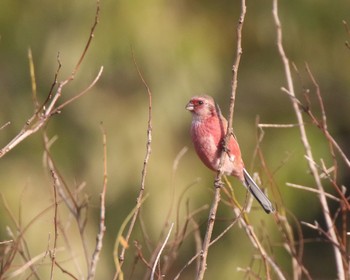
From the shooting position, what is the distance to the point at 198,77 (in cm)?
1062

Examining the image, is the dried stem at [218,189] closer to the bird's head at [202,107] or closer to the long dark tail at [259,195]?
the long dark tail at [259,195]

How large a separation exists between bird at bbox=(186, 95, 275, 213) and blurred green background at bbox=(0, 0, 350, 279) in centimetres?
554

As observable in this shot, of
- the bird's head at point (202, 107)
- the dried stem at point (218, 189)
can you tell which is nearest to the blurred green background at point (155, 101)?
the bird's head at point (202, 107)

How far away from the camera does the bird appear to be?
166 inches

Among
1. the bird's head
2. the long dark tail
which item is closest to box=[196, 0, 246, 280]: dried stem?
the long dark tail

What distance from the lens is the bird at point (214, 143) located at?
13.8 ft

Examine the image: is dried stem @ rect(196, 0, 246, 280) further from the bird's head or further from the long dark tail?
the bird's head

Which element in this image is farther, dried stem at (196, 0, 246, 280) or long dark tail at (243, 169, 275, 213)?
long dark tail at (243, 169, 275, 213)

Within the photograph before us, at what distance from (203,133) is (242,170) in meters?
0.39

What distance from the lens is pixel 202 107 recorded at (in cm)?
457

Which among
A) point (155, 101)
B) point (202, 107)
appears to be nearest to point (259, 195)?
point (202, 107)

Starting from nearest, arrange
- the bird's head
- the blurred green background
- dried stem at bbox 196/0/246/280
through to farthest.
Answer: dried stem at bbox 196/0/246/280, the bird's head, the blurred green background

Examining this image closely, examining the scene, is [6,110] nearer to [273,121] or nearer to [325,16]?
[273,121]

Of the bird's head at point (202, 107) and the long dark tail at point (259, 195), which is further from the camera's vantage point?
the bird's head at point (202, 107)
